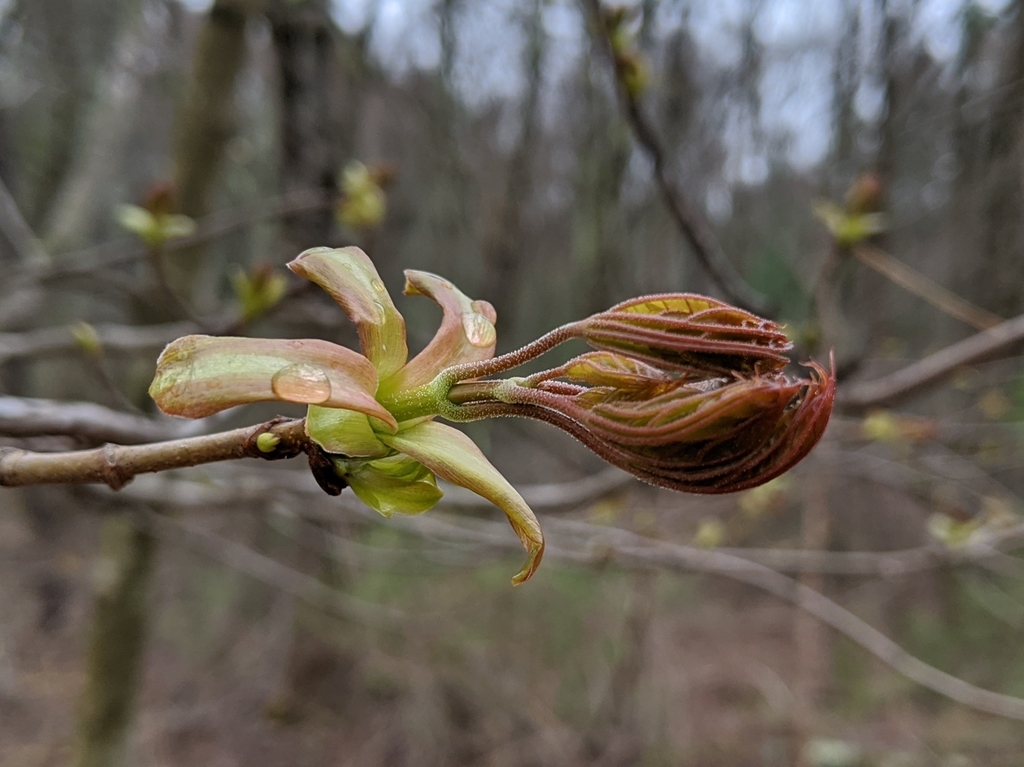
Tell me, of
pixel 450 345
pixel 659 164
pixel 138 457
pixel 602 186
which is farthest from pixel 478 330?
pixel 602 186

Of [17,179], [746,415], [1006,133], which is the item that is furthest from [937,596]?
[17,179]

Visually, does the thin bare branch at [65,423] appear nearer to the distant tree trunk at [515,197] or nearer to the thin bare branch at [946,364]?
the thin bare branch at [946,364]

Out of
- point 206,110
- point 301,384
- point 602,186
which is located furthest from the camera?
point 602,186

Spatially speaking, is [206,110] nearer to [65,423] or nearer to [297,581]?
[65,423]

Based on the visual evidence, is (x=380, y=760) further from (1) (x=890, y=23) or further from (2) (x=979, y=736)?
(1) (x=890, y=23)

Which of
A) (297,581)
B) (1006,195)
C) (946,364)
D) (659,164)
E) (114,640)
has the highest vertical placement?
(1006,195)

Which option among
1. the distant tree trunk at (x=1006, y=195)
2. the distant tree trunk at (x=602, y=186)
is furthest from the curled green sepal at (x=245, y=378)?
the distant tree trunk at (x=1006, y=195)
